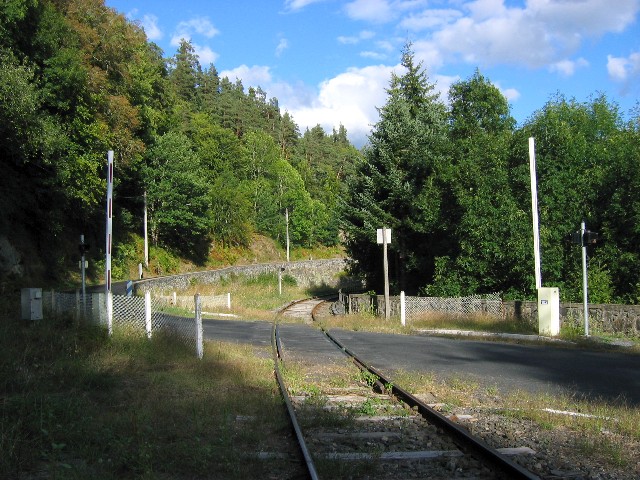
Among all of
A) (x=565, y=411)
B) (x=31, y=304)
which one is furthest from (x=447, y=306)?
(x=31, y=304)

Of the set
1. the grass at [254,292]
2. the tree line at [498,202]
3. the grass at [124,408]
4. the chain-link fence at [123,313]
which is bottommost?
the grass at [254,292]

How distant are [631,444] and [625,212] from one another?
1612 cm

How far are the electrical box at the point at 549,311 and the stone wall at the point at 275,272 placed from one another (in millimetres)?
20122

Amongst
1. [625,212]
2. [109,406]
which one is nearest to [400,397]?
[109,406]

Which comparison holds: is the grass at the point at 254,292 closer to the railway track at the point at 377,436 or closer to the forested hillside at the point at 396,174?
the forested hillside at the point at 396,174

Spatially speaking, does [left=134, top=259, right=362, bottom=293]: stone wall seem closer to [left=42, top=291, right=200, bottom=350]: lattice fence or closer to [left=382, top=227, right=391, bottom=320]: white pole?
[left=382, top=227, right=391, bottom=320]: white pole

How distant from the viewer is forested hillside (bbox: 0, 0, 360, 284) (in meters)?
Answer: 26.5

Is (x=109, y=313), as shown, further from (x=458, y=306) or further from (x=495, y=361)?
(x=458, y=306)

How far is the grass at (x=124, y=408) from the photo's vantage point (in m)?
5.12

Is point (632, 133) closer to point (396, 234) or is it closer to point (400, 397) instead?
point (396, 234)

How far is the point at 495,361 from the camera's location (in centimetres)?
1213

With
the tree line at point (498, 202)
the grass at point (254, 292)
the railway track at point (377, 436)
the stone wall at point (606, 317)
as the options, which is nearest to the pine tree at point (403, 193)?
the tree line at point (498, 202)

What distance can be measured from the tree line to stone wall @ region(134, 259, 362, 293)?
7120 millimetres

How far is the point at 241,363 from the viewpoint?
35.4 feet
